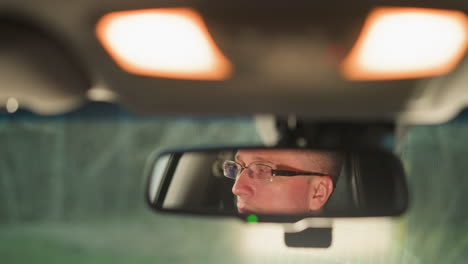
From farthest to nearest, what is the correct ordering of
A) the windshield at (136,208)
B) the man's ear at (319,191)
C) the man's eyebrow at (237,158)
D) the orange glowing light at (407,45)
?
the windshield at (136,208) → the man's eyebrow at (237,158) → the man's ear at (319,191) → the orange glowing light at (407,45)

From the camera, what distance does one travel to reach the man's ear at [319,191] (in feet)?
6.18

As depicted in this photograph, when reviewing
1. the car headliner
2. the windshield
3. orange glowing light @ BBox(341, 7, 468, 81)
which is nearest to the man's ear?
the car headliner

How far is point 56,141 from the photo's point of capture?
56.6 ft

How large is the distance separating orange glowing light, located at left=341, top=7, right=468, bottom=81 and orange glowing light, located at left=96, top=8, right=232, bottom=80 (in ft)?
0.92

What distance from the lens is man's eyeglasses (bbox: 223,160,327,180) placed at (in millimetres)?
1941

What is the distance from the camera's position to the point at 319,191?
190 cm

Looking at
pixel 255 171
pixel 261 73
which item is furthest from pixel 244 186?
pixel 261 73

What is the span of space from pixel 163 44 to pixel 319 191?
3.14 ft

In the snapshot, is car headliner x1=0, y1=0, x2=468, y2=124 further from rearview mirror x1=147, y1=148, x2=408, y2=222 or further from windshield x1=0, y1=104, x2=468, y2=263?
windshield x1=0, y1=104, x2=468, y2=263

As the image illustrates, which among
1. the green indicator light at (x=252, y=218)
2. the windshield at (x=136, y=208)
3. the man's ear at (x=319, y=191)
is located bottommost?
the green indicator light at (x=252, y=218)

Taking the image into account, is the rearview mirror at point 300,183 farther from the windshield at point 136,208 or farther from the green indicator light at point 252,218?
the windshield at point 136,208

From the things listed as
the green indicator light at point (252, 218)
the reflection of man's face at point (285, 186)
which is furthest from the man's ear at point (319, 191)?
the green indicator light at point (252, 218)

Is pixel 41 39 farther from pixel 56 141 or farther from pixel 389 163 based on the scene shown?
pixel 56 141

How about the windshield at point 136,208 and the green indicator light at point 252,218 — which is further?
the windshield at point 136,208
